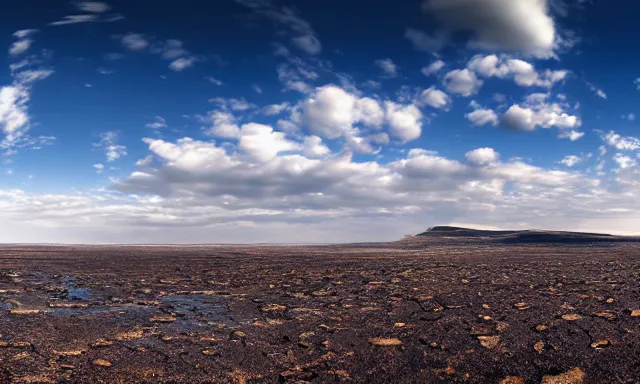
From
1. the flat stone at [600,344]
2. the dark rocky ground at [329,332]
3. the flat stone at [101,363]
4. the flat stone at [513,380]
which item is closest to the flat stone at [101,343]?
the dark rocky ground at [329,332]

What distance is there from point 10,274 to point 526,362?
23.2 m

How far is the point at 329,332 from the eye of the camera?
920 centimetres

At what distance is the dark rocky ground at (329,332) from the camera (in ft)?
22.2

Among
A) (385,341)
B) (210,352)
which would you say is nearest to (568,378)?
(385,341)

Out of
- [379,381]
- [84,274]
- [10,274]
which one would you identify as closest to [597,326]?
[379,381]

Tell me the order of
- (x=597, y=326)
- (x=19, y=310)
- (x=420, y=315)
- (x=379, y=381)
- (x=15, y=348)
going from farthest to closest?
(x=19, y=310)
(x=420, y=315)
(x=597, y=326)
(x=15, y=348)
(x=379, y=381)

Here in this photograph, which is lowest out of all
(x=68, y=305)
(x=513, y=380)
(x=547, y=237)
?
(x=513, y=380)

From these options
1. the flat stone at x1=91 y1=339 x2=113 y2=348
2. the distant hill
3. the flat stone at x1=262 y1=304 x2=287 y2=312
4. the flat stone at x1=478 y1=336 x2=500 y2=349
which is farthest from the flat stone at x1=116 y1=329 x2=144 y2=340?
the distant hill

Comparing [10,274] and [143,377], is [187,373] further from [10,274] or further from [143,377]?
[10,274]

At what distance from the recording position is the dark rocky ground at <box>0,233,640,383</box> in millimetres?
6770

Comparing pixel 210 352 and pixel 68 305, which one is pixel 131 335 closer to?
pixel 210 352

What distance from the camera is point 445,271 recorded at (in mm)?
19781

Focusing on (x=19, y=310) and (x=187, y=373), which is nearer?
(x=187, y=373)

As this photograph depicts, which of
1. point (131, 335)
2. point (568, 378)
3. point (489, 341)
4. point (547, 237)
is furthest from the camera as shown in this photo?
point (547, 237)
